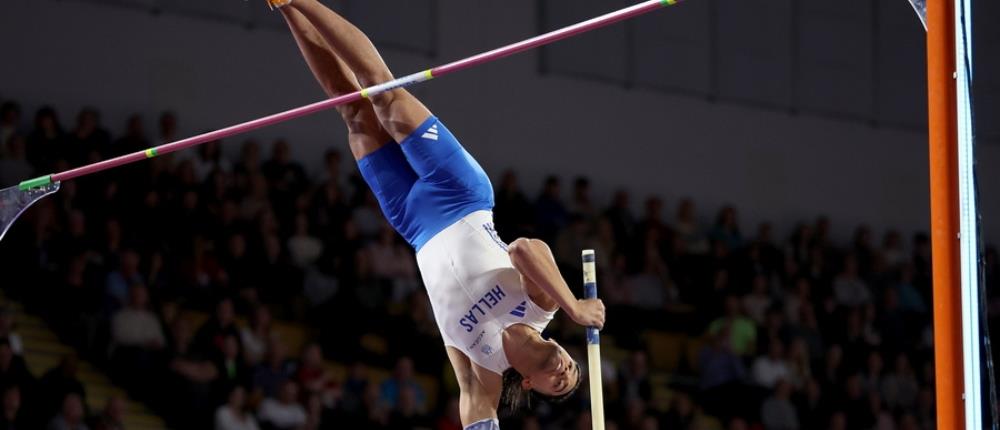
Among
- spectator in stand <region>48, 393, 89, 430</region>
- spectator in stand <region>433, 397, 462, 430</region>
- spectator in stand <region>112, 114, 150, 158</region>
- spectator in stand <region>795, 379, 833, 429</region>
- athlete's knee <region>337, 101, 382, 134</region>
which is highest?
spectator in stand <region>112, 114, 150, 158</region>

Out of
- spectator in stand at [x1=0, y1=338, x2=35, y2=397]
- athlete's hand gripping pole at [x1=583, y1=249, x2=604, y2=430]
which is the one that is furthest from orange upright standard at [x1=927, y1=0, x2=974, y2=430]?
spectator in stand at [x1=0, y1=338, x2=35, y2=397]

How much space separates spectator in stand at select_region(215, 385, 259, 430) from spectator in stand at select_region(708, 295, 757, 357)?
5.23 m

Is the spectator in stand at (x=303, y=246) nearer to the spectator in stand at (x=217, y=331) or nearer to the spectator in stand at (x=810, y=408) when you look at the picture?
the spectator in stand at (x=217, y=331)

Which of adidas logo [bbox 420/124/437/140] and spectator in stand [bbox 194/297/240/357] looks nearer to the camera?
adidas logo [bbox 420/124/437/140]

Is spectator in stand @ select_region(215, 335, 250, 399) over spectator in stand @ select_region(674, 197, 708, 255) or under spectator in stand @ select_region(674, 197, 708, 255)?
A: under

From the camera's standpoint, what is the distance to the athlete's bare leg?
6.32m

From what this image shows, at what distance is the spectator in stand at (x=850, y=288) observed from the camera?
15672 millimetres

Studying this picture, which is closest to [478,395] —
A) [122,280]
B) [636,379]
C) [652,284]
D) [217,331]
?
[217,331]

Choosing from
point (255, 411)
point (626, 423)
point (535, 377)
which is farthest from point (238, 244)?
point (535, 377)

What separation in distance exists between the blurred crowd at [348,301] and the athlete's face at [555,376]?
14.4ft

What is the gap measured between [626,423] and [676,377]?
1.94 metres

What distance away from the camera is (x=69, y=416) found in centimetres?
941

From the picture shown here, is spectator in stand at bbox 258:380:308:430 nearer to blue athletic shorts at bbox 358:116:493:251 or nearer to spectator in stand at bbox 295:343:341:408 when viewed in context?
spectator in stand at bbox 295:343:341:408

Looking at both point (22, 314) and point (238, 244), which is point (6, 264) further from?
point (238, 244)
